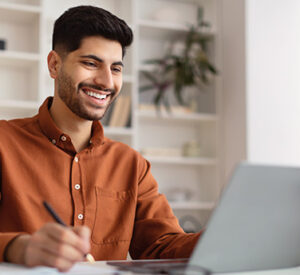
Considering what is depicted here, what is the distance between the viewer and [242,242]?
31.6 inches

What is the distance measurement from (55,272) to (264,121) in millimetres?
2979

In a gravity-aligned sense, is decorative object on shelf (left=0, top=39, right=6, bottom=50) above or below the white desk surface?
above

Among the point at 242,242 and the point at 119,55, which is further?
the point at 119,55

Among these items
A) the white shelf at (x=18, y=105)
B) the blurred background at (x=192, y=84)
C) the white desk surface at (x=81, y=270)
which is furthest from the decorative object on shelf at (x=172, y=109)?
the white desk surface at (x=81, y=270)

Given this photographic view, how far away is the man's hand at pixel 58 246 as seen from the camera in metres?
0.74

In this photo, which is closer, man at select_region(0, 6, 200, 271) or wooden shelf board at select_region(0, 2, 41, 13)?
man at select_region(0, 6, 200, 271)

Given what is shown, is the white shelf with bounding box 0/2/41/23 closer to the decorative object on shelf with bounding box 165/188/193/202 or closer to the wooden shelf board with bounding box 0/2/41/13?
the wooden shelf board with bounding box 0/2/41/13

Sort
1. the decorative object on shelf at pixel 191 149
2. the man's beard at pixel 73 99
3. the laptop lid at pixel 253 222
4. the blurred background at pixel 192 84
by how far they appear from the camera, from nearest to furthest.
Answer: the laptop lid at pixel 253 222
the man's beard at pixel 73 99
the blurred background at pixel 192 84
the decorative object on shelf at pixel 191 149

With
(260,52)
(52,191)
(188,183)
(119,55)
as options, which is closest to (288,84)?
(260,52)

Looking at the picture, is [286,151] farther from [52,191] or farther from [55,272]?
[55,272]

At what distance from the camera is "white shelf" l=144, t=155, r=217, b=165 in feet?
11.6

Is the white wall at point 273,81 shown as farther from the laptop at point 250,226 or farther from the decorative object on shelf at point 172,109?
the laptop at point 250,226

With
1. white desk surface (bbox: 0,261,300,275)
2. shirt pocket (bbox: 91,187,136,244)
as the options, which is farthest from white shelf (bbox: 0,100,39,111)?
white desk surface (bbox: 0,261,300,275)

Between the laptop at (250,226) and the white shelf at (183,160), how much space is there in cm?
265
